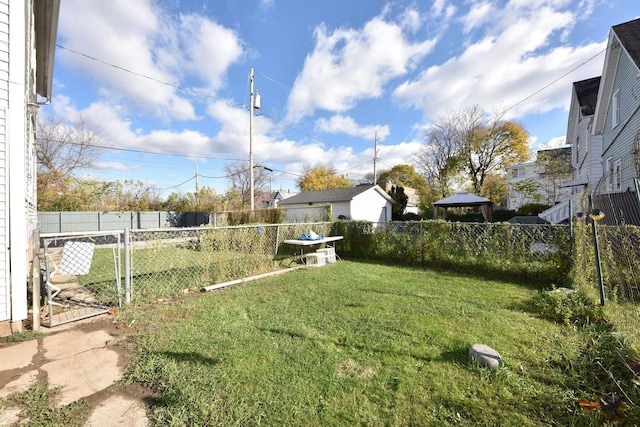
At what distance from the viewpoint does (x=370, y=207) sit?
Result: 19875mm

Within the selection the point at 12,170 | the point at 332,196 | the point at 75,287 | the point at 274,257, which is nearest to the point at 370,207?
the point at 332,196

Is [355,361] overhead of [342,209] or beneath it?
beneath

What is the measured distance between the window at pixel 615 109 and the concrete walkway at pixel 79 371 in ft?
47.2

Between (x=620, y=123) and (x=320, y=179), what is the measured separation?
29.2m

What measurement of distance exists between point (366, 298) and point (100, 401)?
3.52 metres

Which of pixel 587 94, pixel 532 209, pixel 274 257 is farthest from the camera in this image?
pixel 532 209

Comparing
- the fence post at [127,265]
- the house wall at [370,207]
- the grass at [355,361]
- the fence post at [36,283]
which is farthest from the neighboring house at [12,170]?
the house wall at [370,207]

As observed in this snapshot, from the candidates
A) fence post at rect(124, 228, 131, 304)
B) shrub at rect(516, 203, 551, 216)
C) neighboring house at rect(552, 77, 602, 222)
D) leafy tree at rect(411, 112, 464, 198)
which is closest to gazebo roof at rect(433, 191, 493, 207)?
neighboring house at rect(552, 77, 602, 222)

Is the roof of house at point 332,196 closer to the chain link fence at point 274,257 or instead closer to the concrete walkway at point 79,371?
the chain link fence at point 274,257

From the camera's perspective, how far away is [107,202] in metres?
18.5

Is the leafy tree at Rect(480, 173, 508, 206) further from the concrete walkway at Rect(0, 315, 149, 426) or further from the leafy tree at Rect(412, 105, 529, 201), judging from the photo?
the concrete walkway at Rect(0, 315, 149, 426)

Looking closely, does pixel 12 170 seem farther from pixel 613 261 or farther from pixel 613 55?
pixel 613 55

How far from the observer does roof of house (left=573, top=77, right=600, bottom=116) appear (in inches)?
479

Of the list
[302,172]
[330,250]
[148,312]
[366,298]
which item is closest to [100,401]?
[148,312]
